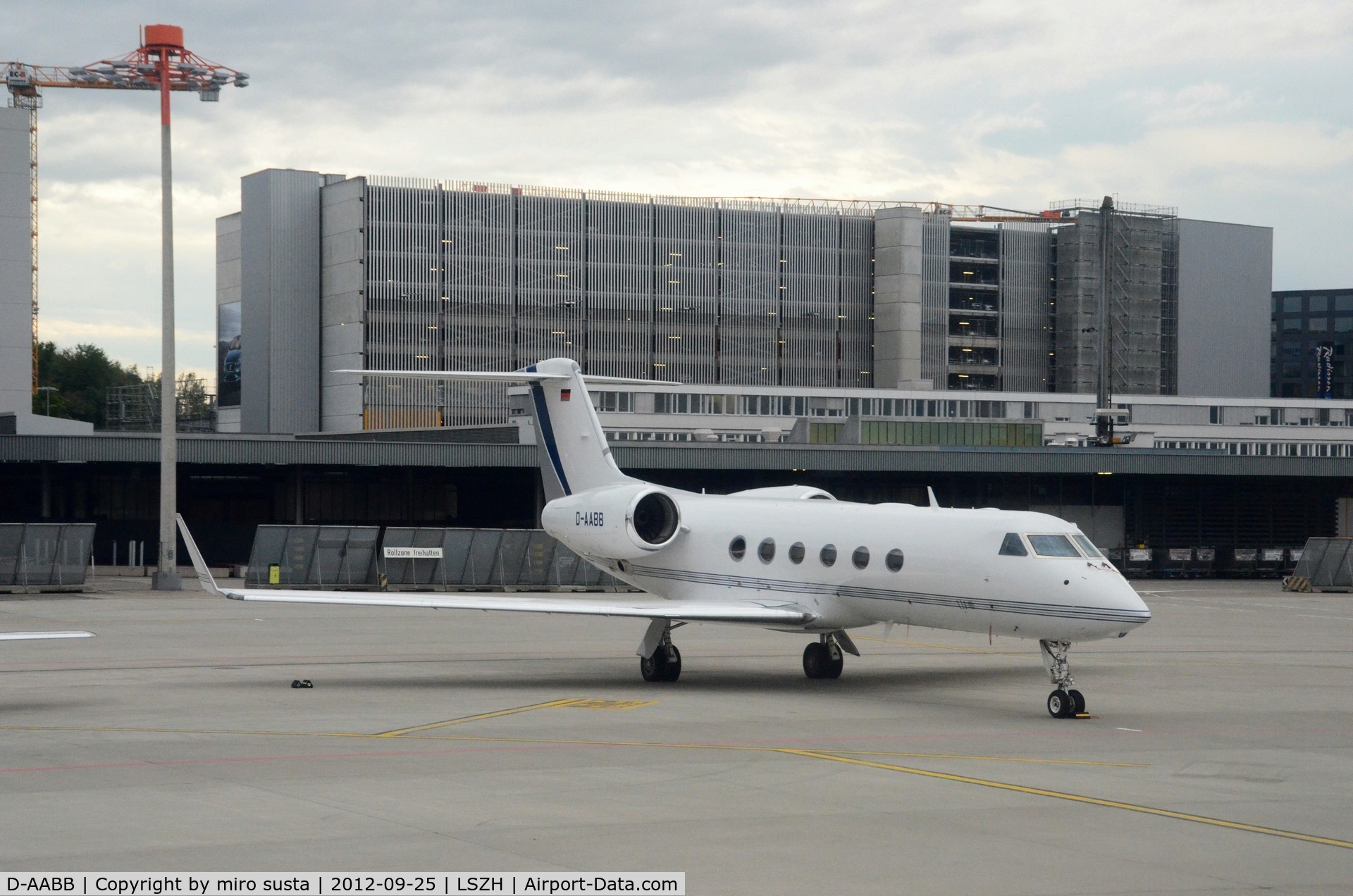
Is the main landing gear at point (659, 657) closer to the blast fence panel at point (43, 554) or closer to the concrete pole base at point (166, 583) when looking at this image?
the blast fence panel at point (43, 554)

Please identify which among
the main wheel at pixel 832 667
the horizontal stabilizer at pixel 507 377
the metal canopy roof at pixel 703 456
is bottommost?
the main wheel at pixel 832 667

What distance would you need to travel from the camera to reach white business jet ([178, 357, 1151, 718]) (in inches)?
839

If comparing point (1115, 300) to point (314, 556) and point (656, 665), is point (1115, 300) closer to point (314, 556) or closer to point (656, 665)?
point (314, 556)

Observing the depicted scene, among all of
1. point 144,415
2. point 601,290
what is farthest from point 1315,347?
point 144,415

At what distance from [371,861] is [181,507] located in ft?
203

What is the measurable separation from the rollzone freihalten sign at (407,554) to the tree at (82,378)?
4986 inches

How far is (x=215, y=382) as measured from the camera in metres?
131

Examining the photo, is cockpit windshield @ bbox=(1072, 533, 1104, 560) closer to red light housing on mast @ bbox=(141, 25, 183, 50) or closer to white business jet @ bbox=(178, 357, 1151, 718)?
white business jet @ bbox=(178, 357, 1151, 718)

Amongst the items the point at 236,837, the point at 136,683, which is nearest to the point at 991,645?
the point at 136,683

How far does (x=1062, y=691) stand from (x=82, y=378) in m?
173

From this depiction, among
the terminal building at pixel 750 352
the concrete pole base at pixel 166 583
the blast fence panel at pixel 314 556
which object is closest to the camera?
the concrete pole base at pixel 166 583

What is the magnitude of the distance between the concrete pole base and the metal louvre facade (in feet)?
200

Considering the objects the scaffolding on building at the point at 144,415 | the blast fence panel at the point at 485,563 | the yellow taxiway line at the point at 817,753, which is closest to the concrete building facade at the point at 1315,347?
the scaffolding on building at the point at 144,415

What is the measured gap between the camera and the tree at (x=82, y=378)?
6727 inches
